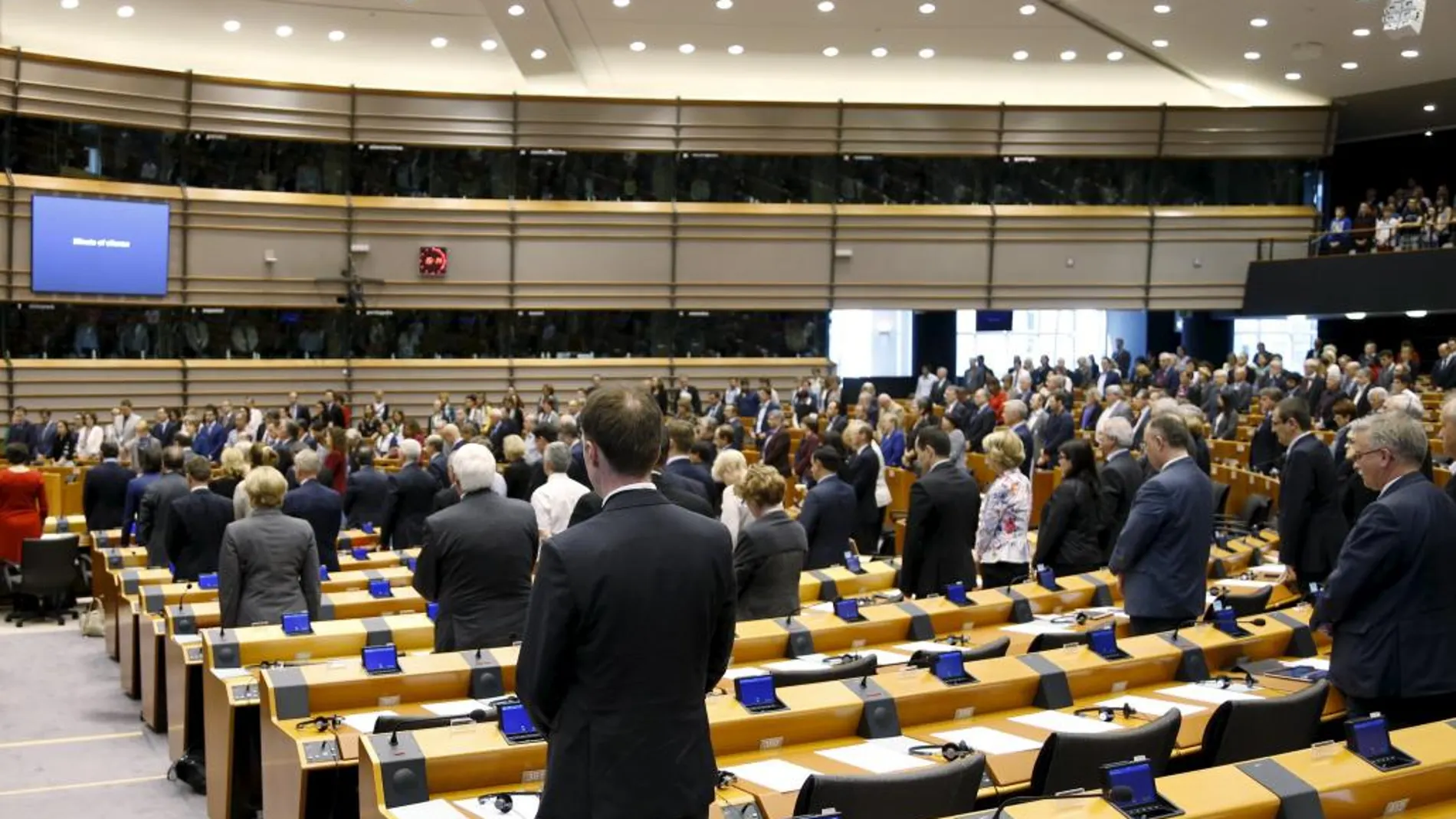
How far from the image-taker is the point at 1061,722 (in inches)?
192

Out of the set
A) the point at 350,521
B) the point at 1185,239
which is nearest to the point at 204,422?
the point at 350,521

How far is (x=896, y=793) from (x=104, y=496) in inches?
415

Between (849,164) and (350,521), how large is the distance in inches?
575

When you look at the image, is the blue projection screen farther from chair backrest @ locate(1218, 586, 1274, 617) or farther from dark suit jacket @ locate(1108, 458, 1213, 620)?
dark suit jacket @ locate(1108, 458, 1213, 620)

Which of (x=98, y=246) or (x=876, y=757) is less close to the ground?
(x=98, y=246)

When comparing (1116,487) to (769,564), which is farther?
(1116,487)

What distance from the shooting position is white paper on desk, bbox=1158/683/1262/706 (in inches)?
202

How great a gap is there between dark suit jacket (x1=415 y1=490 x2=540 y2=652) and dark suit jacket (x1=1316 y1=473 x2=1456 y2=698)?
3.32 m

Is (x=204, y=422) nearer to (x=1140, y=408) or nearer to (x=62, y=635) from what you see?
A: (x=62, y=635)

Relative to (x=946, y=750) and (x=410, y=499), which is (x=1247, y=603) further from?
(x=410, y=499)

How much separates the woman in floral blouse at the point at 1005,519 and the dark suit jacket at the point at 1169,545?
6.38ft

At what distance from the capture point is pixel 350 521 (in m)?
11.6

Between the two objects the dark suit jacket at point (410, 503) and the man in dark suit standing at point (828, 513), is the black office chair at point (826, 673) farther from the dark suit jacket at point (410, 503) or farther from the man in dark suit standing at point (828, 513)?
the dark suit jacket at point (410, 503)

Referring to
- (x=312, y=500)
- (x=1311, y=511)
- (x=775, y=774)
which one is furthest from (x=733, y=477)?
(x=775, y=774)
